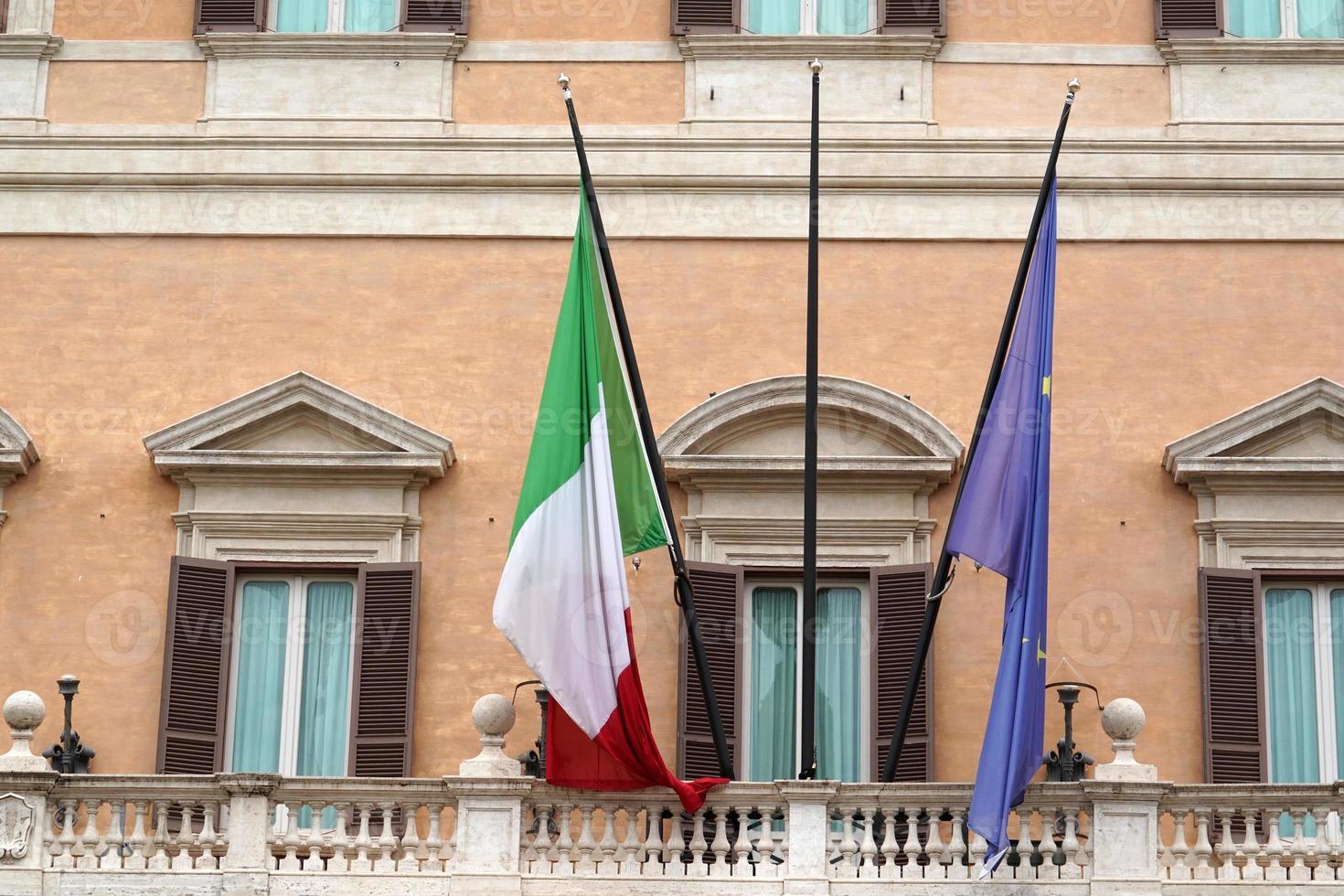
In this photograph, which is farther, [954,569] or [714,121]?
[714,121]

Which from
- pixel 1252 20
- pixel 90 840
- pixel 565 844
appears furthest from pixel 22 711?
pixel 1252 20

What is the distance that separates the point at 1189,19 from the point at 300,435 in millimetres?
6521

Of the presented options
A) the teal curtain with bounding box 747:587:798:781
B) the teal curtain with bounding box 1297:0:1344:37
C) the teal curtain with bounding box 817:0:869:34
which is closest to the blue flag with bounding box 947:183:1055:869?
the teal curtain with bounding box 747:587:798:781

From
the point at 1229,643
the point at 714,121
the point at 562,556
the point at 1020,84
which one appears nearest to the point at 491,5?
the point at 714,121

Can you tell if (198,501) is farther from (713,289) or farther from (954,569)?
(954,569)

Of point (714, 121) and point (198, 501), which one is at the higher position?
point (714, 121)

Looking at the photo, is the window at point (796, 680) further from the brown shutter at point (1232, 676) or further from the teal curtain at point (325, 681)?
the teal curtain at point (325, 681)

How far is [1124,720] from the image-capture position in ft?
50.2

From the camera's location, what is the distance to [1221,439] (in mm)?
17484

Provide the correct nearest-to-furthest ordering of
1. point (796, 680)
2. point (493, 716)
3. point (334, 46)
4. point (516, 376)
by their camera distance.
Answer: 1. point (493, 716)
2. point (796, 680)
3. point (516, 376)
4. point (334, 46)

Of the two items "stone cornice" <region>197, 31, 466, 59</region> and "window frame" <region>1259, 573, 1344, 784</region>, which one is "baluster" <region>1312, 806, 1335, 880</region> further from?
"stone cornice" <region>197, 31, 466, 59</region>

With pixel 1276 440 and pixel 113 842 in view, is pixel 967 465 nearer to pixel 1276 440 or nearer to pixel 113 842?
pixel 1276 440

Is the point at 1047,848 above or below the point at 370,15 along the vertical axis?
below

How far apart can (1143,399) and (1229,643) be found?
174 cm
